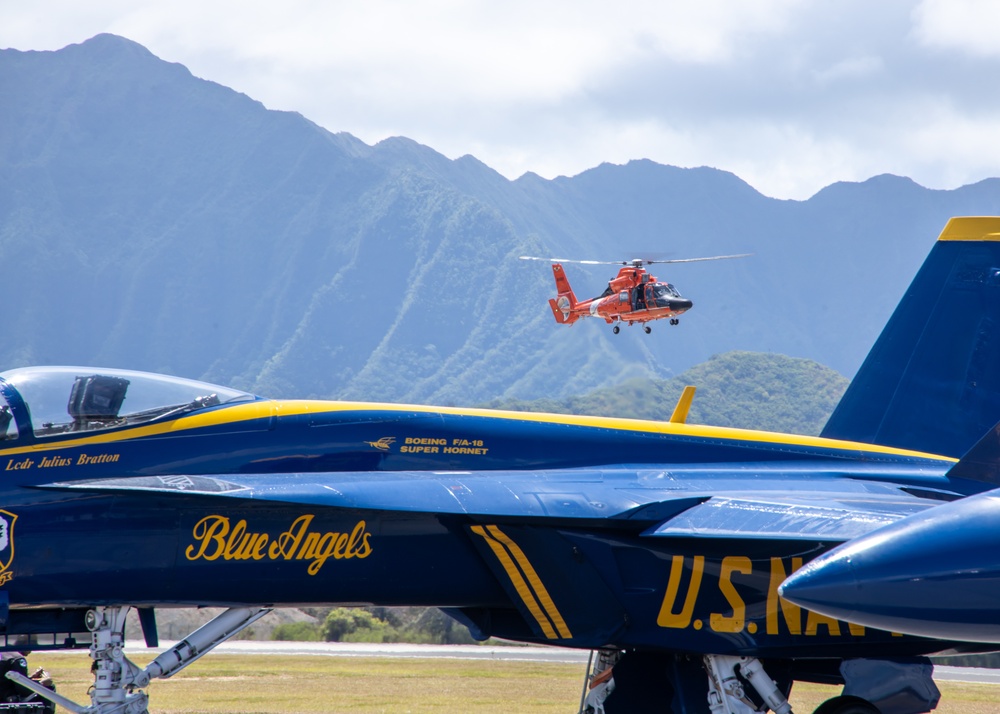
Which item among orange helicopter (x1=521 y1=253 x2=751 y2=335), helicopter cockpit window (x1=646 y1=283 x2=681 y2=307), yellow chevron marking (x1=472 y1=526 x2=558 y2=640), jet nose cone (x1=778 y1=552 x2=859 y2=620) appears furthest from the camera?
helicopter cockpit window (x1=646 y1=283 x2=681 y2=307)

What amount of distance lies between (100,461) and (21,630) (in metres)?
1.25

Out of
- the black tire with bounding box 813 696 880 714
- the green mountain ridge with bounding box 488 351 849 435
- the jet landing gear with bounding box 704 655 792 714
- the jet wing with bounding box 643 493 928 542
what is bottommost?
the green mountain ridge with bounding box 488 351 849 435

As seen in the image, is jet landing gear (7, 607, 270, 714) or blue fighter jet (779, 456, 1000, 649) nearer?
blue fighter jet (779, 456, 1000, 649)

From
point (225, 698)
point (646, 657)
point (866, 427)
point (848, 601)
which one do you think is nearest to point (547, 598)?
point (646, 657)

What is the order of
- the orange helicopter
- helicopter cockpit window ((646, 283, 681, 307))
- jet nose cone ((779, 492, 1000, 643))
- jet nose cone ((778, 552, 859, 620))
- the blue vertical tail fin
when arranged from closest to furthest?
jet nose cone ((779, 492, 1000, 643))
jet nose cone ((778, 552, 859, 620))
the blue vertical tail fin
the orange helicopter
helicopter cockpit window ((646, 283, 681, 307))

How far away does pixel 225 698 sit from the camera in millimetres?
14531

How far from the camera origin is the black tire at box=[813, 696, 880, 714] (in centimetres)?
852

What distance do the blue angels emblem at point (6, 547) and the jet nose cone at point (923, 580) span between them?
16.4 feet

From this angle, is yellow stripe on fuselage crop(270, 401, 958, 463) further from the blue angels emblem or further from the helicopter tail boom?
the helicopter tail boom

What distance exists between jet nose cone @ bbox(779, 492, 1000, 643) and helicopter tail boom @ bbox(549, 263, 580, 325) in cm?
4304

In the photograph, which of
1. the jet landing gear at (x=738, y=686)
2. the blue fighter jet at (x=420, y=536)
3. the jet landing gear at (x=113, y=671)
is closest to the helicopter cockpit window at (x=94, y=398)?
the blue fighter jet at (x=420, y=536)

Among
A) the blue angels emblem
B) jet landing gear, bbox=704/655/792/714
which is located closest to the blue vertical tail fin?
jet landing gear, bbox=704/655/792/714

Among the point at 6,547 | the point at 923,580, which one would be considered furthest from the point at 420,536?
the point at 923,580

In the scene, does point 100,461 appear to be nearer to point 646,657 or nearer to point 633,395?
point 646,657
